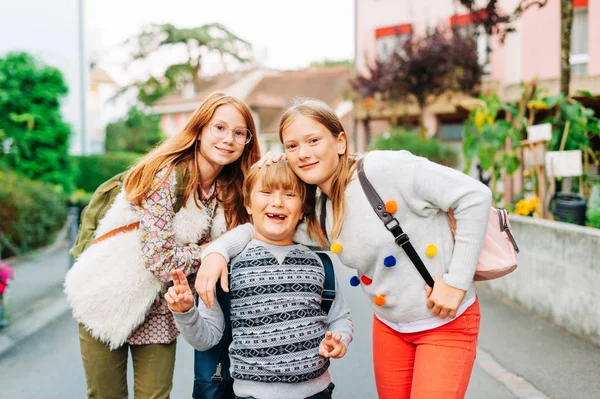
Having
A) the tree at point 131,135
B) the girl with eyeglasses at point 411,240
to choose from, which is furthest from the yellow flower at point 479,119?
the tree at point 131,135

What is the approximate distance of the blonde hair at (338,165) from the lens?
8.42 feet

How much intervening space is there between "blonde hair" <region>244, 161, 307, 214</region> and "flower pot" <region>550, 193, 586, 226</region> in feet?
17.6

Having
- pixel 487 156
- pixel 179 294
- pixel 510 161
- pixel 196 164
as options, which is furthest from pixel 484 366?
pixel 487 156

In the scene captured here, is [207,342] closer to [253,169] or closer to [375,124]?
[253,169]

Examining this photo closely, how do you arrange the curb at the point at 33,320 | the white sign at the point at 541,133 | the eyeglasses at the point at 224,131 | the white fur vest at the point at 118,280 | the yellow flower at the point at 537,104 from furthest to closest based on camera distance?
1. the yellow flower at the point at 537,104
2. the white sign at the point at 541,133
3. the curb at the point at 33,320
4. the eyeglasses at the point at 224,131
5. the white fur vest at the point at 118,280

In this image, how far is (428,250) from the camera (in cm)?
247

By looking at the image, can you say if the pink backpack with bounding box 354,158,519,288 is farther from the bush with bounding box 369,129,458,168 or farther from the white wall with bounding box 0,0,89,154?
the white wall with bounding box 0,0,89,154

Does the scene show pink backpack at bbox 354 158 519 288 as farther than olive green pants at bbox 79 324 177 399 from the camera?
No

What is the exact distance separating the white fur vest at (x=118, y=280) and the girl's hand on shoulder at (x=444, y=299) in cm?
113

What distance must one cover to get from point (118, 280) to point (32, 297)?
19.9ft

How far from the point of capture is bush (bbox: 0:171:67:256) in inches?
421

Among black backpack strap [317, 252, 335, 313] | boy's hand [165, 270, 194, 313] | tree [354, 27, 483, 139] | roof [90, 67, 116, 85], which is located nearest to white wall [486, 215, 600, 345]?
black backpack strap [317, 252, 335, 313]

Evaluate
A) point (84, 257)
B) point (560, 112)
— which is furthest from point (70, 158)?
point (84, 257)

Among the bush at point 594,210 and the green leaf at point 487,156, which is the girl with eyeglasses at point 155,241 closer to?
the bush at point 594,210
